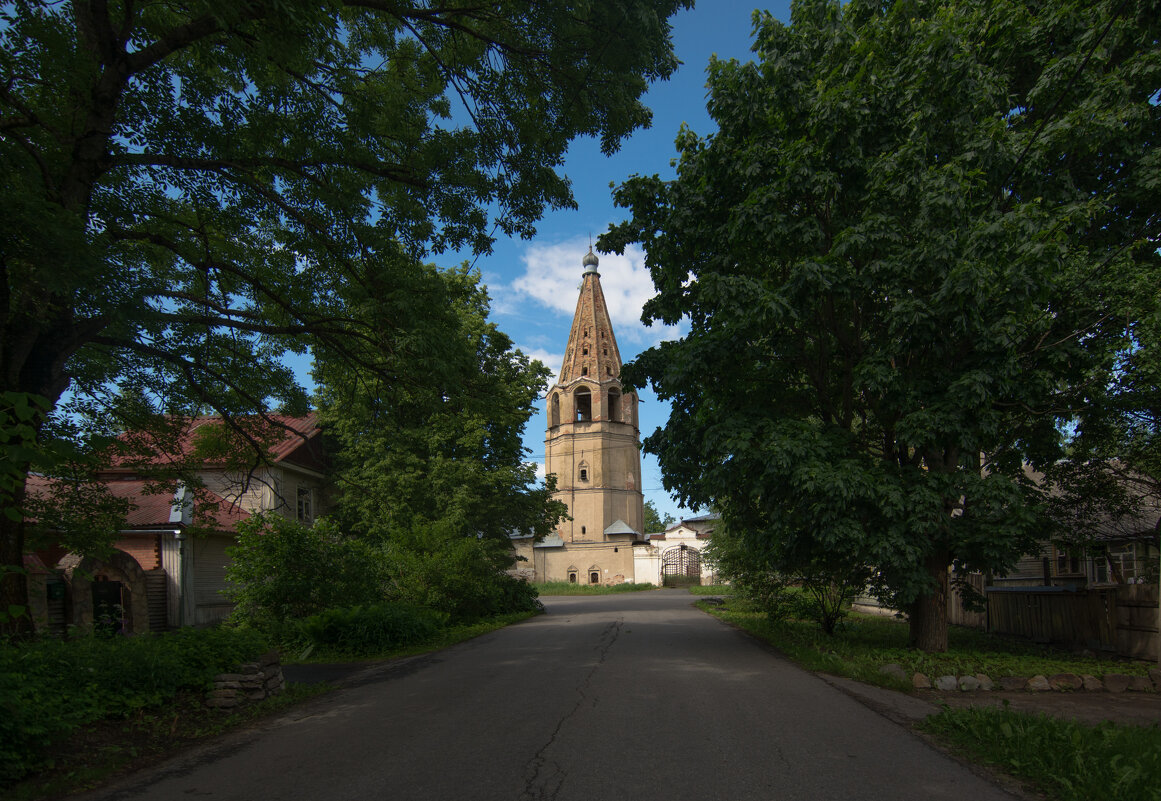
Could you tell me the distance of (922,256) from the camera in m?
9.73

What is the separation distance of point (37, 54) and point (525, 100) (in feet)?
18.3

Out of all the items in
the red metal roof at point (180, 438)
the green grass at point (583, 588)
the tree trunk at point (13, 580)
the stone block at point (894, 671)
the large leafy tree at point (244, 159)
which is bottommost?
the green grass at point (583, 588)

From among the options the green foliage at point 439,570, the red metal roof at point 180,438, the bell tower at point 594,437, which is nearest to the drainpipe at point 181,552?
the green foliage at point 439,570

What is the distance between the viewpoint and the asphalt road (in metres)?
5.13

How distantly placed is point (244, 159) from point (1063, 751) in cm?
1101

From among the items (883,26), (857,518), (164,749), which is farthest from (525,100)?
(164,749)

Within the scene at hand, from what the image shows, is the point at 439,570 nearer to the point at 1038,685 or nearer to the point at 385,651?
the point at 385,651

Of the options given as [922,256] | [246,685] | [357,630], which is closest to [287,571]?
[357,630]

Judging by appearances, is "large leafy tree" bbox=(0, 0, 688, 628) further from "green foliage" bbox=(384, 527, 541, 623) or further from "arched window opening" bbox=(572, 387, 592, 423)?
"arched window opening" bbox=(572, 387, 592, 423)

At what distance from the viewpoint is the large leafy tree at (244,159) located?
725 centimetres

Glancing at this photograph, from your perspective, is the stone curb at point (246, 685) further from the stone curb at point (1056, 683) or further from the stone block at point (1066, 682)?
the stone block at point (1066, 682)

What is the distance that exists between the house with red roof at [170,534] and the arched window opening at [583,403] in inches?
1406

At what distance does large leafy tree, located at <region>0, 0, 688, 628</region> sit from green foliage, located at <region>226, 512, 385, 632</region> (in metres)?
3.72

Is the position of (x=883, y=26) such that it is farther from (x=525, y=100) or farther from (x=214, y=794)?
(x=214, y=794)
